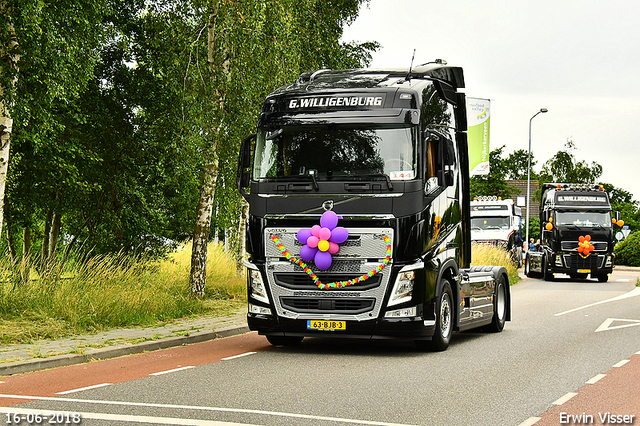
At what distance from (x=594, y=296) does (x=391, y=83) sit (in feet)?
51.5

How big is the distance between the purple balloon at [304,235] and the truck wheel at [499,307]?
198 inches

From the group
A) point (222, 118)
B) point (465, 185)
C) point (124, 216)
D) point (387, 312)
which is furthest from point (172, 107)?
point (387, 312)

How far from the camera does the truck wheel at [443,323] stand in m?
11.9

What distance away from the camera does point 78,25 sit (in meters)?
15.2

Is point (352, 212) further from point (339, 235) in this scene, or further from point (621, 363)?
point (621, 363)

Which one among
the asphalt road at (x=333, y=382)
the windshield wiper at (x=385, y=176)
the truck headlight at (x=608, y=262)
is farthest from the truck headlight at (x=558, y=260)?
the windshield wiper at (x=385, y=176)

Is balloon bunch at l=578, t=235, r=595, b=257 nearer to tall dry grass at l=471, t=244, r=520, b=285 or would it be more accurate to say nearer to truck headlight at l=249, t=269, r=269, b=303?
tall dry grass at l=471, t=244, r=520, b=285

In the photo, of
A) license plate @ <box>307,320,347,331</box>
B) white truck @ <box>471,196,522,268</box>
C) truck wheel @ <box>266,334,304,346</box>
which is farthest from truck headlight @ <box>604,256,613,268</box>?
license plate @ <box>307,320,347,331</box>

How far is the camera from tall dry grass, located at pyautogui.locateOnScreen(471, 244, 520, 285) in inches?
1174

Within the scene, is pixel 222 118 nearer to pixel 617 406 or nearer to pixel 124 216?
pixel 124 216

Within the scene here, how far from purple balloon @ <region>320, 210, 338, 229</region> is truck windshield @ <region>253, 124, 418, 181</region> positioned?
0.62 meters

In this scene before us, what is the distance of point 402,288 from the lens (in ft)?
36.9

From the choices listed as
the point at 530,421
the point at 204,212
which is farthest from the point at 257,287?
the point at 204,212
